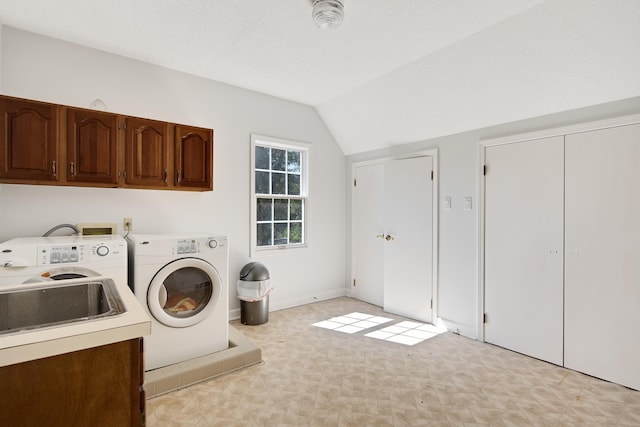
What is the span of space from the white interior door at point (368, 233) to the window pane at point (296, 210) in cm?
79

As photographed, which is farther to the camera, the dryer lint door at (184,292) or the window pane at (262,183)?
the window pane at (262,183)

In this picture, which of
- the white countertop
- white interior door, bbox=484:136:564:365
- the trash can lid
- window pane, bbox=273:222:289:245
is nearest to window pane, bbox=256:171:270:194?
window pane, bbox=273:222:289:245

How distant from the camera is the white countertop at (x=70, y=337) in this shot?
0.74 metres

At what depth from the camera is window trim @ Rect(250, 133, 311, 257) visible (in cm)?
366

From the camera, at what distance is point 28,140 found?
2252 millimetres

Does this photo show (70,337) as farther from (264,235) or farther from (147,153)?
(264,235)

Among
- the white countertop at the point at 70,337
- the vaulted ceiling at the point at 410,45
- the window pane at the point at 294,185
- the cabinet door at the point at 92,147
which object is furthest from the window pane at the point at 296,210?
the white countertop at the point at 70,337

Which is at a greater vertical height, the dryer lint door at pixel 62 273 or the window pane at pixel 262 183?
the window pane at pixel 262 183

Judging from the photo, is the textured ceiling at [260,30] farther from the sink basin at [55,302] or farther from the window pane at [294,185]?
the sink basin at [55,302]

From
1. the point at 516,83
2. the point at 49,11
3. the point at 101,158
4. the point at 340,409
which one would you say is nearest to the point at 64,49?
the point at 49,11

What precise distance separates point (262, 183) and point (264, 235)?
2.06ft

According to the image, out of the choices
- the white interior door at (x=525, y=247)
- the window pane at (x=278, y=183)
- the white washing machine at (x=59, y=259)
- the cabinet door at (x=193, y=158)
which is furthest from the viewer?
the window pane at (x=278, y=183)

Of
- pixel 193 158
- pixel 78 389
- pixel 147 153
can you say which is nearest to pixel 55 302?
pixel 78 389

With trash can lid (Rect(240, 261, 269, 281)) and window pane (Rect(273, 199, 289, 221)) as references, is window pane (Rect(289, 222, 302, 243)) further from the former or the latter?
trash can lid (Rect(240, 261, 269, 281))
